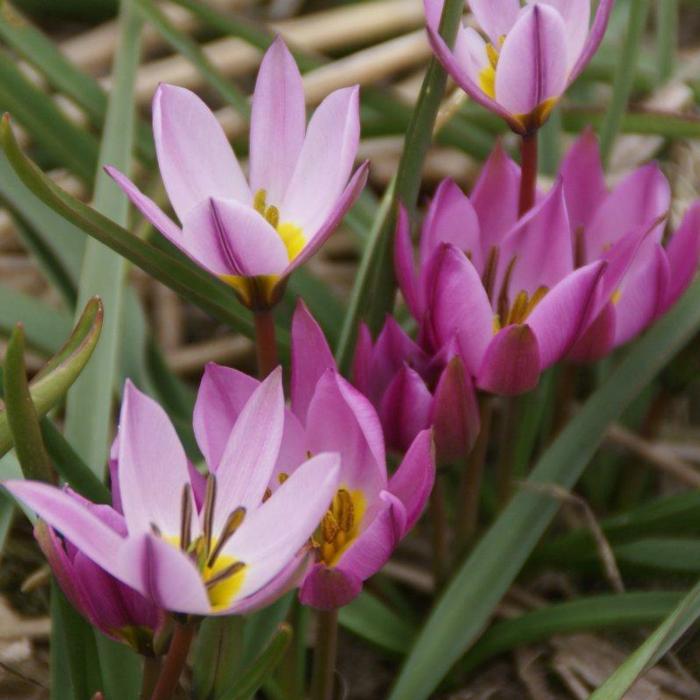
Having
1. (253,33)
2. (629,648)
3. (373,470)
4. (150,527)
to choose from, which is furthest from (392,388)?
(253,33)

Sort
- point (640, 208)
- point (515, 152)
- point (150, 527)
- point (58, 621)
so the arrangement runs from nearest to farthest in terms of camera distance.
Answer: point (150, 527) < point (58, 621) < point (640, 208) < point (515, 152)

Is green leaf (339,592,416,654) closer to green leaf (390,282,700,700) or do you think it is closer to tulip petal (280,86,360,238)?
green leaf (390,282,700,700)

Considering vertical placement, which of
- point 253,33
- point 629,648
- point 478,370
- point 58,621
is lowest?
point 629,648

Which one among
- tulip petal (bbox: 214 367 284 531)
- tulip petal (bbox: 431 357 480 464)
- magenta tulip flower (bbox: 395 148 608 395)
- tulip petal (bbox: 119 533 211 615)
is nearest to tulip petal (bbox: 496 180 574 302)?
magenta tulip flower (bbox: 395 148 608 395)

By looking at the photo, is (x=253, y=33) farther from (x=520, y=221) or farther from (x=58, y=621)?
(x=58, y=621)

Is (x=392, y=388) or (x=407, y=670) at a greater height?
(x=392, y=388)

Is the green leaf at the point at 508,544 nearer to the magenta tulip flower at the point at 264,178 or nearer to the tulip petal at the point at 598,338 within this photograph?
the tulip petal at the point at 598,338

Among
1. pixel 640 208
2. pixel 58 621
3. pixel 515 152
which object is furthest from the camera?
pixel 515 152

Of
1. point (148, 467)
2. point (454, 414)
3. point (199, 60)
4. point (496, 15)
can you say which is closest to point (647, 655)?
point (454, 414)
